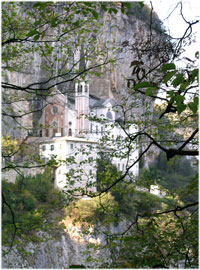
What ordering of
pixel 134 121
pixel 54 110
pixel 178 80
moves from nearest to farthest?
pixel 178 80 → pixel 134 121 → pixel 54 110

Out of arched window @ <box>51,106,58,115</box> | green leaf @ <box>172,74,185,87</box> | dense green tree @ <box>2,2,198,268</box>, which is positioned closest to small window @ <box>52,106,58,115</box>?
arched window @ <box>51,106,58,115</box>

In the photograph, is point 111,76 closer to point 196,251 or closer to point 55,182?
point 55,182

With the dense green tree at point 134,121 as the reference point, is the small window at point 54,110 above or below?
above

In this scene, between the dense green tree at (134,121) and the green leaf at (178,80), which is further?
the dense green tree at (134,121)

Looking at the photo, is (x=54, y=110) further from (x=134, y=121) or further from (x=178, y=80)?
(x=178, y=80)

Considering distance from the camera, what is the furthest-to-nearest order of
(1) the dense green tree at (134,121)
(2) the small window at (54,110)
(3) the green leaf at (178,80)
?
1. (2) the small window at (54,110)
2. (1) the dense green tree at (134,121)
3. (3) the green leaf at (178,80)

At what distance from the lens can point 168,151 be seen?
4.51 feet

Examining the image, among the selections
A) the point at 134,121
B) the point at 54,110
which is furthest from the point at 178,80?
the point at 54,110

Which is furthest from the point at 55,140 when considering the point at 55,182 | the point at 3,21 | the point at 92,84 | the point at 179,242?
the point at 179,242

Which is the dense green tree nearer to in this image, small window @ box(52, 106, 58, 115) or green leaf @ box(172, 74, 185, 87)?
green leaf @ box(172, 74, 185, 87)

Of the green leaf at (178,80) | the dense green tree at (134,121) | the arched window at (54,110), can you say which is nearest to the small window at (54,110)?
the arched window at (54,110)

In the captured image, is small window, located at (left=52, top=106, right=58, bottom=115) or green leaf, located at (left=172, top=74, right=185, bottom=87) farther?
small window, located at (left=52, top=106, right=58, bottom=115)

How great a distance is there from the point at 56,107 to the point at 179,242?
50.9ft

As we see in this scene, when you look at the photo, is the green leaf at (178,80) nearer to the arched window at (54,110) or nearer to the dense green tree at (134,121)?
the dense green tree at (134,121)
